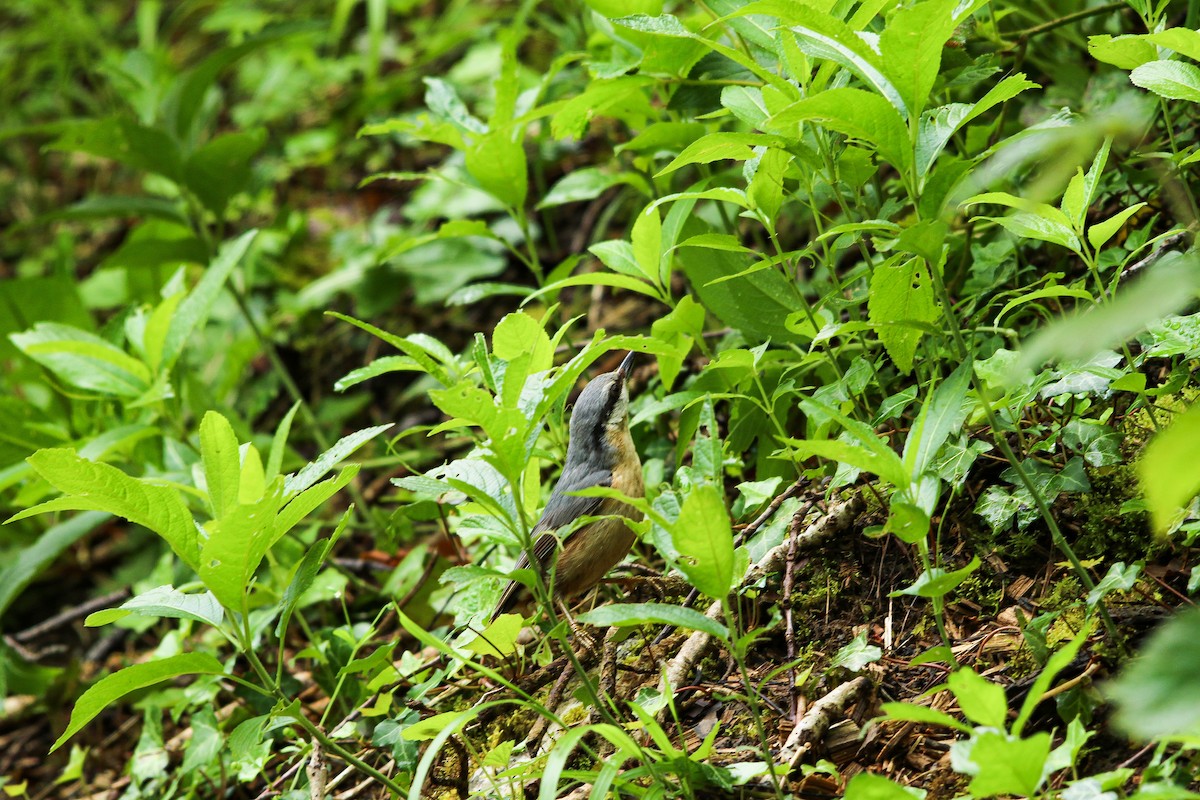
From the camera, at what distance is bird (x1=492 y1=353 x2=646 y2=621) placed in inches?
110

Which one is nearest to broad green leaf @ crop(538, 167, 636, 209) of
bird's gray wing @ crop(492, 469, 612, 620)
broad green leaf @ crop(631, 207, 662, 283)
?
broad green leaf @ crop(631, 207, 662, 283)

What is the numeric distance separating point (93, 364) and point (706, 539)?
2.71m

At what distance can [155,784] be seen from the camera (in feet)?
10.4

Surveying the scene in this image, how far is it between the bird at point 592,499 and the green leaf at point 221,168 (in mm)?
2131

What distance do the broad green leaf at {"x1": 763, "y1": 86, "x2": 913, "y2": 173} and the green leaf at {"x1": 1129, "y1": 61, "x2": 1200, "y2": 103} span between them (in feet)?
2.01

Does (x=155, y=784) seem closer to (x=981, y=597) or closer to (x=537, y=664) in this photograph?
(x=537, y=664)

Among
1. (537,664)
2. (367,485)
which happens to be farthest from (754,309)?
A: (367,485)

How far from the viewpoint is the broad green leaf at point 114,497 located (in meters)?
2.04

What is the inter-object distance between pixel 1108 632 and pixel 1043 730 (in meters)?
0.24

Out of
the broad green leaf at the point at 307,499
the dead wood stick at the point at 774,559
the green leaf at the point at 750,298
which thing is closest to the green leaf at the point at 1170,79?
the green leaf at the point at 750,298

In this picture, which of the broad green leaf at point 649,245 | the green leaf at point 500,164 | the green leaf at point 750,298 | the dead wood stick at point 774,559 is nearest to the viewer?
the dead wood stick at point 774,559

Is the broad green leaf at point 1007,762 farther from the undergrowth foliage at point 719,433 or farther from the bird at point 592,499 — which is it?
the bird at point 592,499

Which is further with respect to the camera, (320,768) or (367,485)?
(367,485)

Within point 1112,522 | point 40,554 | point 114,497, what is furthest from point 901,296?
point 40,554
